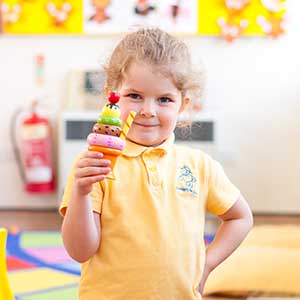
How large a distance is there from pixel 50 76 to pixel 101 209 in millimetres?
2865

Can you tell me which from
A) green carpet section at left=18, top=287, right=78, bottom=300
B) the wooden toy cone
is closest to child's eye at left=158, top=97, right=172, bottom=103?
the wooden toy cone

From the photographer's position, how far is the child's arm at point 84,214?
3.05ft

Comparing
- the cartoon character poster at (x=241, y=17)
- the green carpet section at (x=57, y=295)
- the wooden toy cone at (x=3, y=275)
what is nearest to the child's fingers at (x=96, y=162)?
the wooden toy cone at (x=3, y=275)

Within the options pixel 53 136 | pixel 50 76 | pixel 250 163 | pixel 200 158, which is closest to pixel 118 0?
pixel 50 76

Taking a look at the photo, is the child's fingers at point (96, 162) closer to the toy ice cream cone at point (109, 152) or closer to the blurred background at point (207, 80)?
the toy ice cream cone at point (109, 152)

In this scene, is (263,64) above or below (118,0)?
below

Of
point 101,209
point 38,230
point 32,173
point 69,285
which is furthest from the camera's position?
point 32,173

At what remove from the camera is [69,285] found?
228 cm

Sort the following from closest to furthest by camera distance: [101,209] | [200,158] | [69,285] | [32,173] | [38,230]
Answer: [101,209] < [200,158] < [69,285] < [38,230] < [32,173]

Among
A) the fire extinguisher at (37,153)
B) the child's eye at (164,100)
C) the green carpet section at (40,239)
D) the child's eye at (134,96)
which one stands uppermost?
the child's eye at (134,96)

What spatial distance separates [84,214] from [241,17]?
2948 millimetres

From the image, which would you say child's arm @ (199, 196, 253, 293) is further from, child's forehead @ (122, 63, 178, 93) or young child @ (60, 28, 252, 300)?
child's forehead @ (122, 63, 178, 93)

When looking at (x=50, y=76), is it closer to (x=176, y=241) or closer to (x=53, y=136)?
(x=53, y=136)

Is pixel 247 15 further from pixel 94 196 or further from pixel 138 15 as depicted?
pixel 94 196
